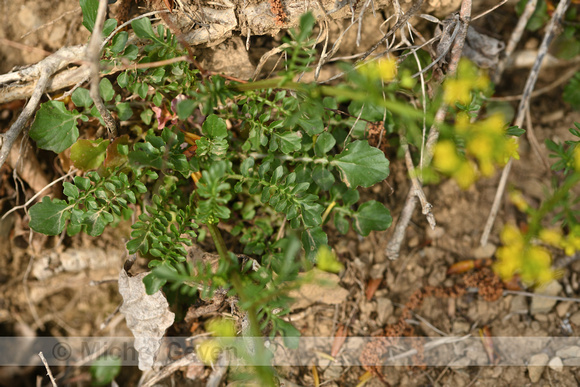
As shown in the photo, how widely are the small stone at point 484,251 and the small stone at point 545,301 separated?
1.21ft

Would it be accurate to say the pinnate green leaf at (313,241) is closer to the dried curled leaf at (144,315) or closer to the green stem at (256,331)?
the green stem at (256,331)

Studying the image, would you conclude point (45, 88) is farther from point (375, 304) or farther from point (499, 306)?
point (499, 306)

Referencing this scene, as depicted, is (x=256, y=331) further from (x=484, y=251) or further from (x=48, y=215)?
(x=484, y=251)

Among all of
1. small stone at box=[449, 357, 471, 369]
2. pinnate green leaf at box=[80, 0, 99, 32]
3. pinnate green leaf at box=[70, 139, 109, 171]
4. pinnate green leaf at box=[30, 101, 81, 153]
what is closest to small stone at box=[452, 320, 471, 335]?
small stone at box=[449, 357, 471, 369]

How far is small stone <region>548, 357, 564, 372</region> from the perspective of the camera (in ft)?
9.15

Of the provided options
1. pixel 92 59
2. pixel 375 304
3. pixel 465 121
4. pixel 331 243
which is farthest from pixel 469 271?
pixel 92 59

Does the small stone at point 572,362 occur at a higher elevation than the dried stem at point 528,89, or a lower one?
lower

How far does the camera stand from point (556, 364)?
2801 millimetres

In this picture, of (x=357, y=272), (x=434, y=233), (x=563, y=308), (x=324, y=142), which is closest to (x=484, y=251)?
(x=434, y=233)

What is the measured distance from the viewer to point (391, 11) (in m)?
2.85

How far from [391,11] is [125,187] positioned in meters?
1.91

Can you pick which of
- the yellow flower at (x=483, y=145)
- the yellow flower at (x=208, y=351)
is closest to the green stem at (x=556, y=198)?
the yellow flower at (x=483, y=145)

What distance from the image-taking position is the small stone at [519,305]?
3.00m

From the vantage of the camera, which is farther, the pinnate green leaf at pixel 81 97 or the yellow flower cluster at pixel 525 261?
the pinnate green leaf at pixel 81 97
